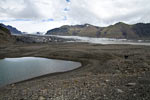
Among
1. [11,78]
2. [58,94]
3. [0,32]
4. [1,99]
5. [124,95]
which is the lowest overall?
[11,78]

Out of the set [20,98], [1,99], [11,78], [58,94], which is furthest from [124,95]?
[11,78]

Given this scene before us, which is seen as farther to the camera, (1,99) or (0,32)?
(0,32)

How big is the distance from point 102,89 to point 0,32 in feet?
272

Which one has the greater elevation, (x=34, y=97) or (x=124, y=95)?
(x=124, y=95)

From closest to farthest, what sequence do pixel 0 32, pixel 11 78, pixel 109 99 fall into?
pixel 109 99 → pixel 11 78 → pixel 0 32

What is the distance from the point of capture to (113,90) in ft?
26.7

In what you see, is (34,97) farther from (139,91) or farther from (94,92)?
(139,91)

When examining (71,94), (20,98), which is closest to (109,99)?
(71,94)

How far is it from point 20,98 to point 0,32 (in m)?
79.4

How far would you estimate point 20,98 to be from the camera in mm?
8422

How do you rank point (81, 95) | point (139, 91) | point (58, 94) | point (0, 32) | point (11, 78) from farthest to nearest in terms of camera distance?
point (0, 32), point (11, 78), point (58, 94), point (81, 95), point (139, 91)

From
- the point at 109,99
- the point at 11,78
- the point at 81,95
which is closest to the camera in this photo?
the point at 109,99

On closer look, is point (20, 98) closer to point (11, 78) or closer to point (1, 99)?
point (1, 99)

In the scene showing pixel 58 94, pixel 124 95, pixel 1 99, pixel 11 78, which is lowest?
pixel 11 78
